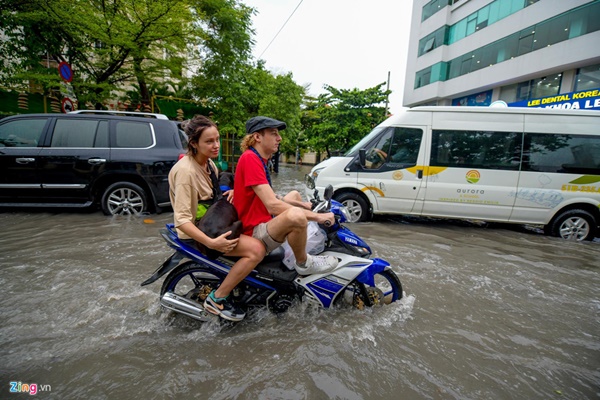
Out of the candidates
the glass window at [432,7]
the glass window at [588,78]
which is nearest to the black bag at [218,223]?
the glass window at [588,78]

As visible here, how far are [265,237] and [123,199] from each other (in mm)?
4418

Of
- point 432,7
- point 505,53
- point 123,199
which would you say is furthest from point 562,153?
point 432,7

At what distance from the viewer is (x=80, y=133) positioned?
527 cm

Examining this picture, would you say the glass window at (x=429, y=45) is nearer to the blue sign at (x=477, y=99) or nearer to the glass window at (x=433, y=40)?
the glass window at (x=433, y=40)

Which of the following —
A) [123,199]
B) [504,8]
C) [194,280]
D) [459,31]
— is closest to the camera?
[194,280]

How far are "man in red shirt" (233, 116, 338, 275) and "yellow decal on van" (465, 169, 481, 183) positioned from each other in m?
4.54

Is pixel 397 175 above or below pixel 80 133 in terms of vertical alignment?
below

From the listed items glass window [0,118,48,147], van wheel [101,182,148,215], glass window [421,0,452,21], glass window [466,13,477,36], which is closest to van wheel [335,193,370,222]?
van wheel [101,182,148,215]

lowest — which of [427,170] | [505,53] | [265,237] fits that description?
[265,237]

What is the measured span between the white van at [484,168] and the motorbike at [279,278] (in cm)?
299

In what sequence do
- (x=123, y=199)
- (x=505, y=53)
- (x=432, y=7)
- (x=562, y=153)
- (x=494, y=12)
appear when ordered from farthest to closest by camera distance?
(x=432, y=7) < (x=494, y=12) < (x=505, y=53) < (x=562, y=153) < (x=123, y=199)

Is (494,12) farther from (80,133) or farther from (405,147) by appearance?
(80,133)

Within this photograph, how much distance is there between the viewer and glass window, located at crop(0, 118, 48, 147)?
507 centimetres

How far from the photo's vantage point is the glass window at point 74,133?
519 cm
